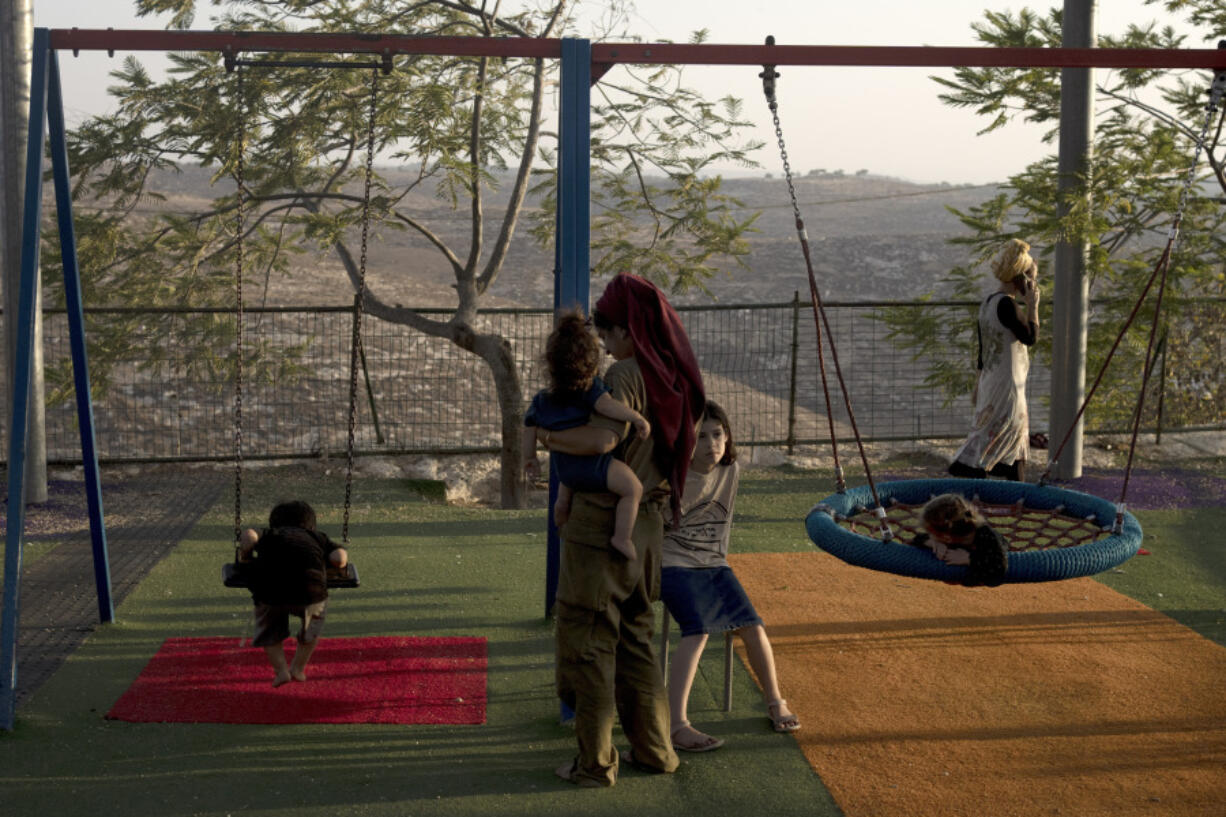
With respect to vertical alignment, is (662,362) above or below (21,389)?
above

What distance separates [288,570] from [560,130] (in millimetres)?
2151

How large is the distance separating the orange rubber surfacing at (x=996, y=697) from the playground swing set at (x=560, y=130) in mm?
695

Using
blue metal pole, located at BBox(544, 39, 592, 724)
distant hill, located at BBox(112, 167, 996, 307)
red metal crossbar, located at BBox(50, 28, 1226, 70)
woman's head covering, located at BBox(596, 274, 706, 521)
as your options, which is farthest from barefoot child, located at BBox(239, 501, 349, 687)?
distant hill, located at BBox(112, 167, 996, 307)

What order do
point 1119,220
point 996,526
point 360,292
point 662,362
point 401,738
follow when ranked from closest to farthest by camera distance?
point 662,362 → point 401,738 → point 996,526 → point 360,292 → point 1119,220

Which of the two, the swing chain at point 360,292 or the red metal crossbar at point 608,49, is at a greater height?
the red metal crossbar at point 608,49

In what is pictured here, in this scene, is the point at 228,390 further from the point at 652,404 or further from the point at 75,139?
the point at 652,404

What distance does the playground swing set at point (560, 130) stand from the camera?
4.90m

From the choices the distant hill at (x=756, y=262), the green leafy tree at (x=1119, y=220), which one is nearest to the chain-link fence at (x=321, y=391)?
the green leafy tree at (x=1119, y=220)

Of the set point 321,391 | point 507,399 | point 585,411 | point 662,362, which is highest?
point 662,362

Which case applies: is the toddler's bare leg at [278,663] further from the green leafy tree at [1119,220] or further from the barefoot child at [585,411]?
the green leafy tree at [1119,220]

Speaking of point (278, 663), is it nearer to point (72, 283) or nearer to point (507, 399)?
point (72, 283)

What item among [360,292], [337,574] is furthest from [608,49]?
[337,574]

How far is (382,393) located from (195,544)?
1338cm

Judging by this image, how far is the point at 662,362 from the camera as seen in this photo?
4242 mm
